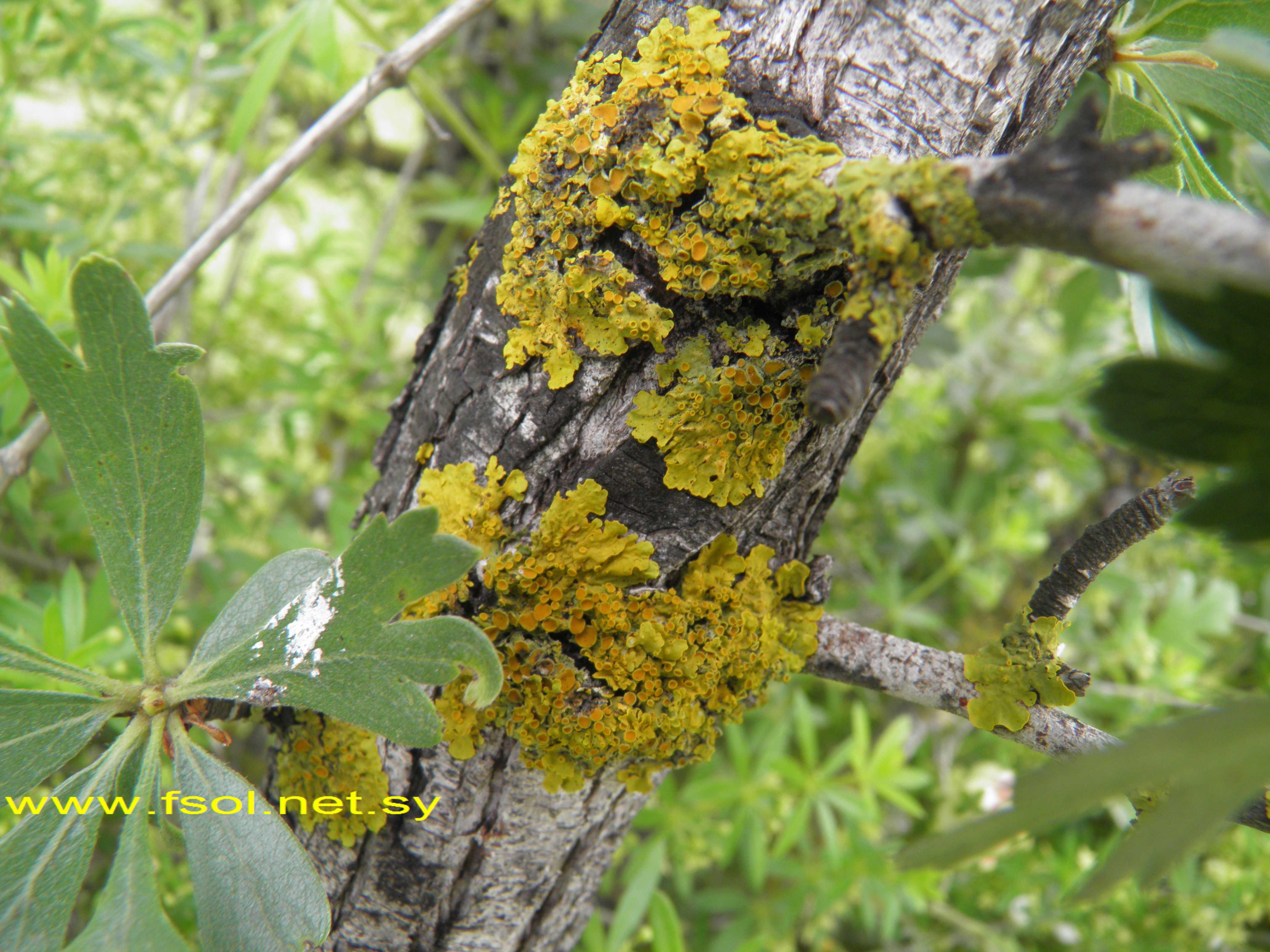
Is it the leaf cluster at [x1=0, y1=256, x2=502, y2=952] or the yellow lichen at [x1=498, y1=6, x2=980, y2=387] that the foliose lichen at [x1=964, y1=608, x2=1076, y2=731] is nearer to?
the yellow lichen at [x1=498, y1=6, x2=980, y2=387]

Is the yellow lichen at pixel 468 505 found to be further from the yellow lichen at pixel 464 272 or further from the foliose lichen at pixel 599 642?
the yellow lichen at pixel 464 272

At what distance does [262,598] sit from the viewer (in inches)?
29.3

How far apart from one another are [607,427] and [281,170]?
2.20 feet

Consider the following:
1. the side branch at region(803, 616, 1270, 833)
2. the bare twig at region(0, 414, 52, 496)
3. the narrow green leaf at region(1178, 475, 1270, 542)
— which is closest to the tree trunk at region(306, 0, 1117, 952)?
the side branch at region(803, 616, 1270, 833)

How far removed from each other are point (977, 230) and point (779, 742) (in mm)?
1306

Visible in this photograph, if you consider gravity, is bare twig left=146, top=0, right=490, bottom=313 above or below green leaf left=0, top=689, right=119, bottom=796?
above

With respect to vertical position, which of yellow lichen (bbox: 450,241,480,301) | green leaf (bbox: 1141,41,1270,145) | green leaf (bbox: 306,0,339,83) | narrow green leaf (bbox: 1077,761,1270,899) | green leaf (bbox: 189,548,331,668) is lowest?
narrow green leaf (bbox: 1077,761,1270,899)

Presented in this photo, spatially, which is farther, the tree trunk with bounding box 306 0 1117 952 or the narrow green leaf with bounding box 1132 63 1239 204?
the narrow green leaf with bounding box 1132 63 1239 204

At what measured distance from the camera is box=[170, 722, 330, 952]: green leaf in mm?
691

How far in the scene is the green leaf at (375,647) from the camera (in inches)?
25.3

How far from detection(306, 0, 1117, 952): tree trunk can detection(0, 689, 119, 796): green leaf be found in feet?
1.00

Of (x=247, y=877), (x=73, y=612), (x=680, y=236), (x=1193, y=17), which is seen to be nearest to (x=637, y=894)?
(x=247, y=877)

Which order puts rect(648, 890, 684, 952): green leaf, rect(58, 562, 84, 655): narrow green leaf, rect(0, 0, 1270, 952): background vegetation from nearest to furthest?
rect(58, 562, 84, 655): narrow green leaf → rect(648, 890, 684, 952): green leaf → rect(0, 0, 1270, 952): background vegetation

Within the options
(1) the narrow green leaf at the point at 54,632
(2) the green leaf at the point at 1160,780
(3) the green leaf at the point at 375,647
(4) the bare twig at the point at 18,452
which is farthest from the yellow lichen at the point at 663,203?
(1) the narrow green leaf at the point at 54,632
